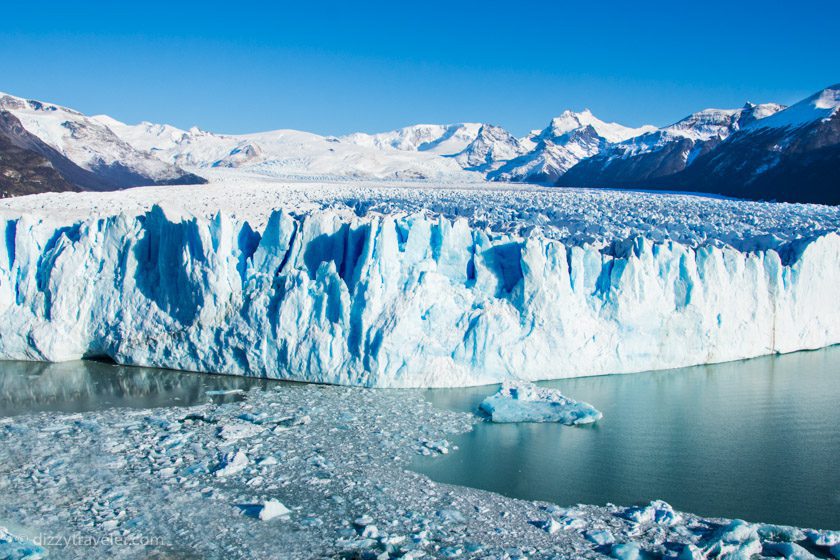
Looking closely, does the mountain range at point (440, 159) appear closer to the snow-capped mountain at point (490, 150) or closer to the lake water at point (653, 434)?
the snow-capped mountain at point (490, 150)

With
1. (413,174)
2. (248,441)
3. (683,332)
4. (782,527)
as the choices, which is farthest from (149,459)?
(413,174)

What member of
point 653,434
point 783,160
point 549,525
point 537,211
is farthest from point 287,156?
point 549,525

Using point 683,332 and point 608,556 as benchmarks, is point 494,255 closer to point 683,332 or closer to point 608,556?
point 683,332

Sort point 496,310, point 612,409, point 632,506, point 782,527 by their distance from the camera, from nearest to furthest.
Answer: point 782,527
point 632,506
point 612,409
point 496,310

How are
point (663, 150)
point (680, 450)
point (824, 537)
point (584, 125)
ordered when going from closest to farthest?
point (824, 537), point (680, 450), point (663, 150), point (584, 125)

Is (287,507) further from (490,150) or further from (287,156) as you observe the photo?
(490,150)

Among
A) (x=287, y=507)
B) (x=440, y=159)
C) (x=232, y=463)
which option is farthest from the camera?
(x=440, y=159)

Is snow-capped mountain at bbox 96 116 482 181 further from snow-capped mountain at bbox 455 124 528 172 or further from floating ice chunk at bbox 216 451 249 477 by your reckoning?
floating ice chunk at bbox 216 451 249 477
